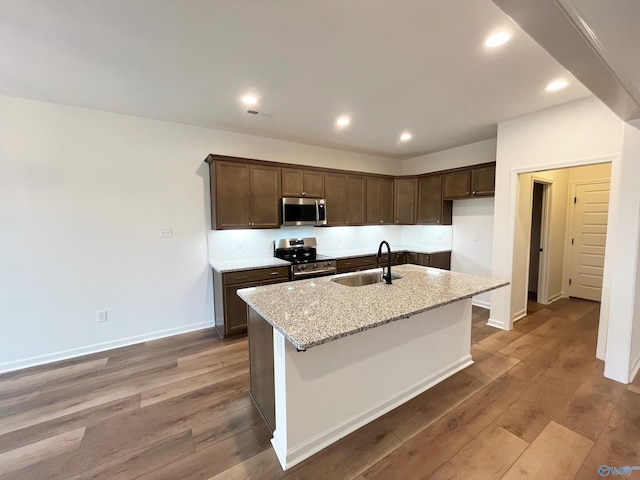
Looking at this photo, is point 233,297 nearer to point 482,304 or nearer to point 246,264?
point 246,264

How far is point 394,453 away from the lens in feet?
5.64

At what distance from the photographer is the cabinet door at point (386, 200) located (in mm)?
4992

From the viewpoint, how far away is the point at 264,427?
195 cm

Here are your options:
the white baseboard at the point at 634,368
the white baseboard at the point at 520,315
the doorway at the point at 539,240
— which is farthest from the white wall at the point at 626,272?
the doorway at the point at 539,240

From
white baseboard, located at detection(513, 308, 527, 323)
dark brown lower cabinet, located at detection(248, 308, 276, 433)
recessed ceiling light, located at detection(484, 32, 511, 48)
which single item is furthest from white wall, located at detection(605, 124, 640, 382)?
dark brown lower cabinet, located at detection(248, 308, 276, 433)

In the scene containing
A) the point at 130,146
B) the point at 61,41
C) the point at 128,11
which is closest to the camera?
the point at 128,11

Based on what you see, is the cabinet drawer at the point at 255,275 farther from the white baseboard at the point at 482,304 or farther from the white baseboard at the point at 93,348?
the white baseboard at the point at 482,304

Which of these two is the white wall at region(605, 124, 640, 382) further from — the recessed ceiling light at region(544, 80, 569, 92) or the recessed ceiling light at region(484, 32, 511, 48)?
the recessed ceiling light at region(484, 32, 511, 48)

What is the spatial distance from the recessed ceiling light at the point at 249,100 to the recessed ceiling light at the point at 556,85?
2810mm

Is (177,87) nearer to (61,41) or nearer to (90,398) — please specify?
(61,41)

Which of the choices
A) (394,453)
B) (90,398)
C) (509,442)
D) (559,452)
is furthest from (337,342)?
(90,398)

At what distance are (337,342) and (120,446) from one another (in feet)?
5.32

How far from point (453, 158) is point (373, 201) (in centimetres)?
158

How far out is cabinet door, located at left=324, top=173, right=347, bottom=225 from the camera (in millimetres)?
4348
